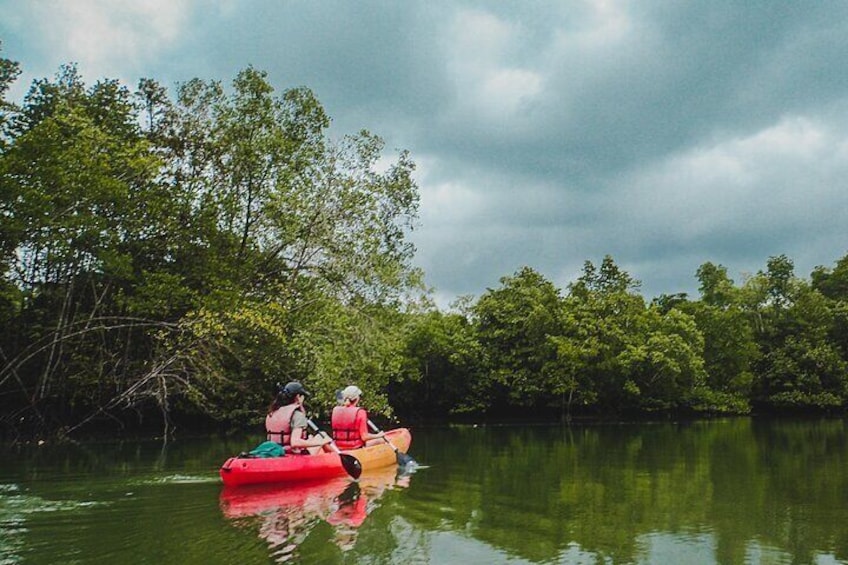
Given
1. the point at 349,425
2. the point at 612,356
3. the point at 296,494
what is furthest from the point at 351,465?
the point at 612,356

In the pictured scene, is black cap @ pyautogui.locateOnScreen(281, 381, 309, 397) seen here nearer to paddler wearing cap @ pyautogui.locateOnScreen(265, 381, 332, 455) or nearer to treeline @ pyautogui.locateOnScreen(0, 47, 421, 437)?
paddler wearing cap @ pyautogui.locateOnScreen(265, 381, 332, 455)

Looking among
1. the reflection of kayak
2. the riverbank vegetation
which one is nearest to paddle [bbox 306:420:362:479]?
the reflection of kayak

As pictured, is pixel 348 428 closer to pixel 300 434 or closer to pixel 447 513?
pixel 300 434

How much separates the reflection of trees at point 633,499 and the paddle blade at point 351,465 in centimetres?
112

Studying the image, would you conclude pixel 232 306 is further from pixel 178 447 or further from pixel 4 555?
pixel 4 555

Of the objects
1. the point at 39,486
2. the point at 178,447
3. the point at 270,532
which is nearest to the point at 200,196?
the point at 178,447

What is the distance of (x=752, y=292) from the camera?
166ft

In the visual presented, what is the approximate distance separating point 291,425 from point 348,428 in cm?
213

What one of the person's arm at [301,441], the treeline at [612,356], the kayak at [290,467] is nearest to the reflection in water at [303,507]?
the kayak at [290,467]

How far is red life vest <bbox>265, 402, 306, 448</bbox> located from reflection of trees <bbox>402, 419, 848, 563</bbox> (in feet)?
7.95

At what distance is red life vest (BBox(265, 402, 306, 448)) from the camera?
12742 millimetres

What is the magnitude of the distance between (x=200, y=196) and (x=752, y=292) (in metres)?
40.1

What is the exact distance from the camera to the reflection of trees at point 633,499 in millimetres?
8273

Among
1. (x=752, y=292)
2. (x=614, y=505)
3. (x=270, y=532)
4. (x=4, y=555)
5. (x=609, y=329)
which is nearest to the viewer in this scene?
(x=4, y=555)
